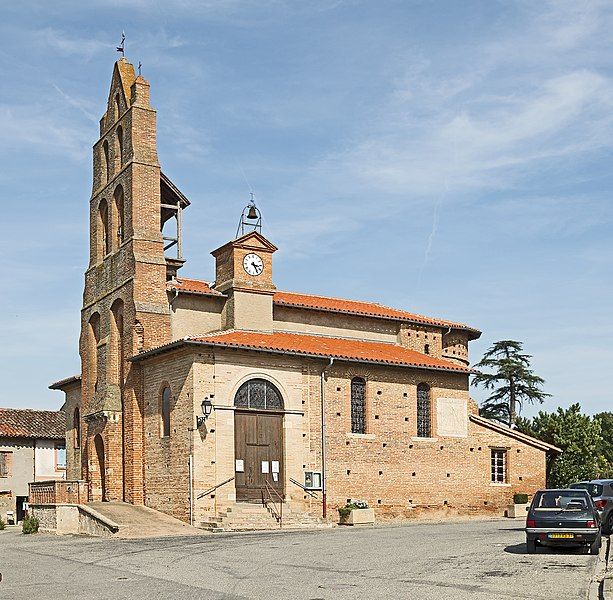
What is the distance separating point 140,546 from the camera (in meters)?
24.4

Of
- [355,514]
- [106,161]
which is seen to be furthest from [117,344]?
[355,514]

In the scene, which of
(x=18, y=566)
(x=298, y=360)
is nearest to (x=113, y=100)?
(x=298, y=360)

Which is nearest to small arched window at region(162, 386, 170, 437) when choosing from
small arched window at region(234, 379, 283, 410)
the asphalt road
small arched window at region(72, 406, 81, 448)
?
small arched window at region(234, 379, 283, 410)

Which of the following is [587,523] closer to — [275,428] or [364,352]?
[275,428]

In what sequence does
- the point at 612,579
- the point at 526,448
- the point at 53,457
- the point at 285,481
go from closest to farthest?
the point at 612,579, the point at 285,481, the point at 526,448, the point at 53,457

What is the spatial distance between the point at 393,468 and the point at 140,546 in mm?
14425

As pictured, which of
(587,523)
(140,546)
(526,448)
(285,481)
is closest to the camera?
(587,523)

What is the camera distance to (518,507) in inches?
1505

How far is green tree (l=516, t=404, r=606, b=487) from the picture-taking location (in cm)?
4331

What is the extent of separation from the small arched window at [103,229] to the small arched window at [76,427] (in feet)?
26.0

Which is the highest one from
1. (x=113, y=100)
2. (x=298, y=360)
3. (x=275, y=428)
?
(x=113, y=100)

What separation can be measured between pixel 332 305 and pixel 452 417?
7.21 meters

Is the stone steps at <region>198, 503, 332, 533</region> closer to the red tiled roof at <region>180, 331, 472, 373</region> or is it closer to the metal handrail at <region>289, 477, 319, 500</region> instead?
the metal handrail at <region>289, 477, 319, 500</region>

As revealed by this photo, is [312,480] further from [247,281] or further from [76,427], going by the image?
[76,427]
